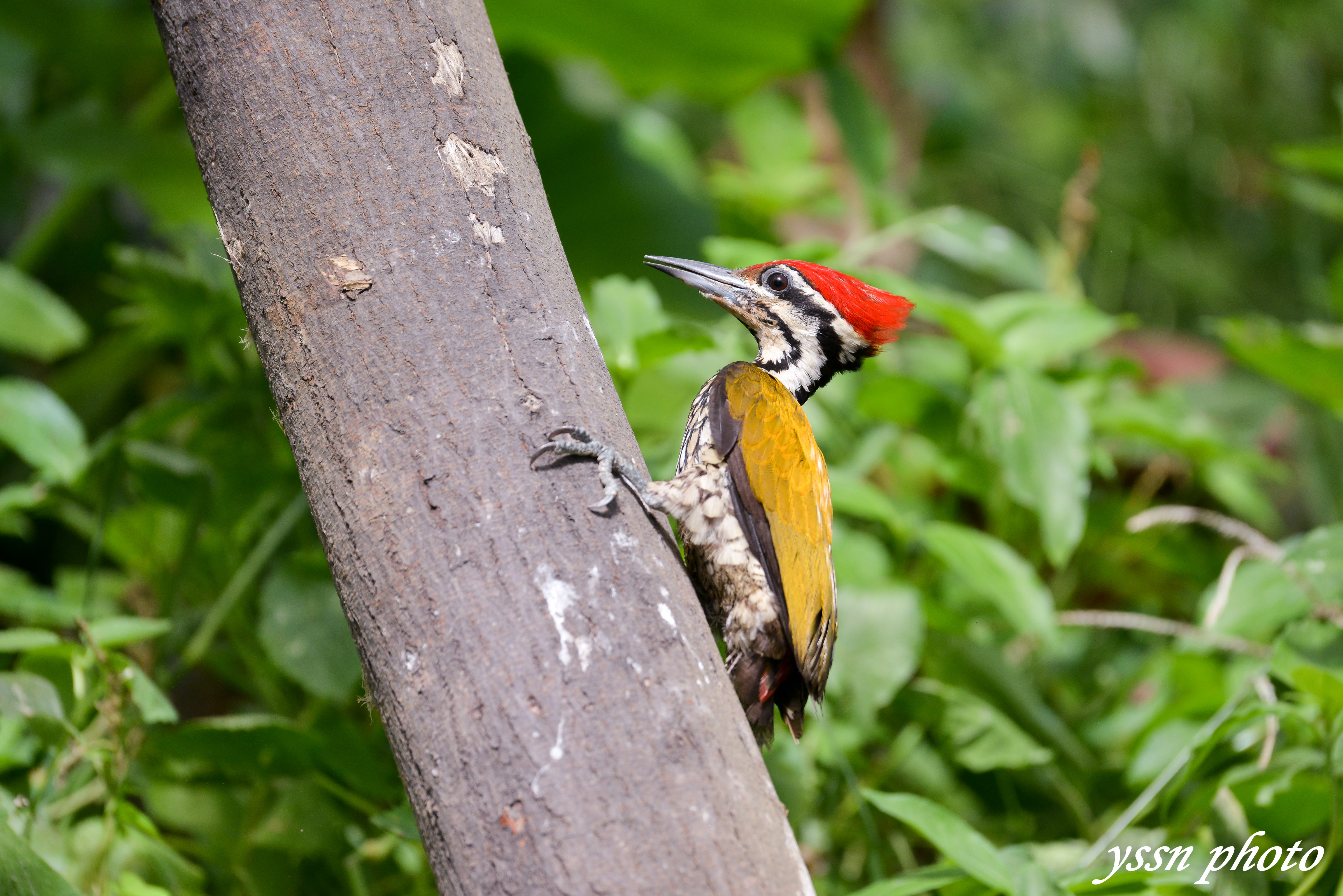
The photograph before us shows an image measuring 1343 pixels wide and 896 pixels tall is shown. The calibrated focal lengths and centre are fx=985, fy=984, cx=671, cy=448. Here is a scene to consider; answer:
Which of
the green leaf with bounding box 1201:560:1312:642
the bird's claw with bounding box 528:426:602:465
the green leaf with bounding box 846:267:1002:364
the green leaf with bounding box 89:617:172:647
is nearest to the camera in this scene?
the bird's claw with bounding box 528:426:602:465

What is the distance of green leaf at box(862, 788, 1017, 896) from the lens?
140 centimetres

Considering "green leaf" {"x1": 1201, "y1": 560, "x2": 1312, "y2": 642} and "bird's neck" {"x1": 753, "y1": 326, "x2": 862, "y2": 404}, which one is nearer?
"green leaf" {"x1": 1201, "y1": 560, "x2": 1312, "y2": 642}

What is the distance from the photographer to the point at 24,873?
123cm

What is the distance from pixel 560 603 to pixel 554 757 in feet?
0.52

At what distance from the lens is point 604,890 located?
948mm

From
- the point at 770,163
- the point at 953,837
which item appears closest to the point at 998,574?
the point at 953,837

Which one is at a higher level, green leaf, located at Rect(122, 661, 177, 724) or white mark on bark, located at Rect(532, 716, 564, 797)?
white mark on bark, located at Rect(532, 716, 564, 797)

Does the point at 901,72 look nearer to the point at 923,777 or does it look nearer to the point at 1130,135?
the point at 1130,135

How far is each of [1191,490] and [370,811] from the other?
2746 mm

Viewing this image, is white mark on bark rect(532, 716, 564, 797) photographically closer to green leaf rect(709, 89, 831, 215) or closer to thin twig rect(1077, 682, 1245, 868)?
thin twig rect(1077, 682, 1245, 868)

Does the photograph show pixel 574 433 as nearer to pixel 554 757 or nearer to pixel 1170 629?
pixel 554 757

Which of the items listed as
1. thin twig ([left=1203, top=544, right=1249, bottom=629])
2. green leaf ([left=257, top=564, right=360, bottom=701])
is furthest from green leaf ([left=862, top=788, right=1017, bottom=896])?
green leaf ([left=257, top=564, right=360, bottom=701])

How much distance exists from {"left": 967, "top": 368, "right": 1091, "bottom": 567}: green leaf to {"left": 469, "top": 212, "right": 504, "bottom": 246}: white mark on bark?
1.40 meters

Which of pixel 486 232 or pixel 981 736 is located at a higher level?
pixel 486 232
